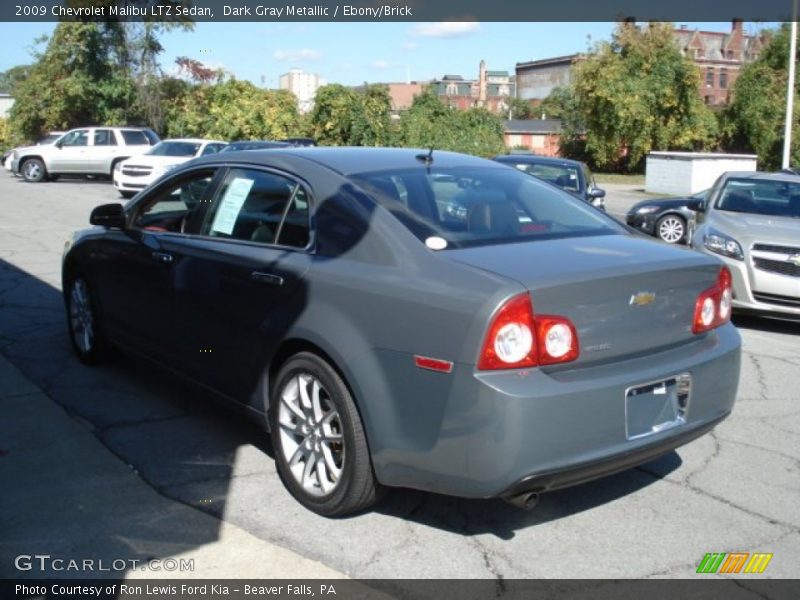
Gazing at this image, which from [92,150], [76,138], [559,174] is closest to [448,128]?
[92,150]

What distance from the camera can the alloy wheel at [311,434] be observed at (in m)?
3.97

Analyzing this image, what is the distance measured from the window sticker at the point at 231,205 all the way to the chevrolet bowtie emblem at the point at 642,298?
2161 mm

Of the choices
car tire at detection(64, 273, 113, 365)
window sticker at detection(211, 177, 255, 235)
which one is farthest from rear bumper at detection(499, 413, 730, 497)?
car tire at detection(64, 273, 113, 365)

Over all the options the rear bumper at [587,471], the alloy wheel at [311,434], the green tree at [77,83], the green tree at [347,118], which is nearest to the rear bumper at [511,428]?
the rear bumper at [587,471]

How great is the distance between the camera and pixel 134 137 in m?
29.1

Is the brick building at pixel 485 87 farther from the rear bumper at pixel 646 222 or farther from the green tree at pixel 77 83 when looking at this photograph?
the rear bumper at pixel 646 222

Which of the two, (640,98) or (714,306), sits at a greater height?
(640,98)

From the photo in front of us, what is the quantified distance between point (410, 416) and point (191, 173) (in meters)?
2.53

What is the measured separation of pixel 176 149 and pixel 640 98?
24227 mm

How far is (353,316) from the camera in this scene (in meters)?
3.79

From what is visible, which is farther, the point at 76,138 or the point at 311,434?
the point at 76,138

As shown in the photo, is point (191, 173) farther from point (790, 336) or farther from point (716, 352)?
point (790, 336)

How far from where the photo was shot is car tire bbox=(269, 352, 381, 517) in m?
3.79

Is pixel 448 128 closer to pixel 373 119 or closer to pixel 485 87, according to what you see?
pixel 373 119
